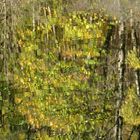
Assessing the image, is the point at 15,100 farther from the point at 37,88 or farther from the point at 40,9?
the point at 40,9

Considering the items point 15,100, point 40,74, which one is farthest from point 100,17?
point 15,100

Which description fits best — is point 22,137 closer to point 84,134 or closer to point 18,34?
point 84,134

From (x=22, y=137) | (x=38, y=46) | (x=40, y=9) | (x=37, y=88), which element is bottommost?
(x=22, y=137)

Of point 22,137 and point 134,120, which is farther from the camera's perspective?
A: point 22,137

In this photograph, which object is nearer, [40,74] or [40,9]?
[40,9]

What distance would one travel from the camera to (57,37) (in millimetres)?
13875

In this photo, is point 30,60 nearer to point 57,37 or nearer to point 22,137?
point 57,37

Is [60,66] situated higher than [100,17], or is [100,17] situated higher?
[100,17]

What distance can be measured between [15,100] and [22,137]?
0.91 m

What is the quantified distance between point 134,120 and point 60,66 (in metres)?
2.23

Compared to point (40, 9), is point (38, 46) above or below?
below

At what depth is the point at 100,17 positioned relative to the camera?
42.7 ft

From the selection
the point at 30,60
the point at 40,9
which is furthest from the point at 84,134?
the point at 40,9

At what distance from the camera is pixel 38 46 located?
13.9 m
